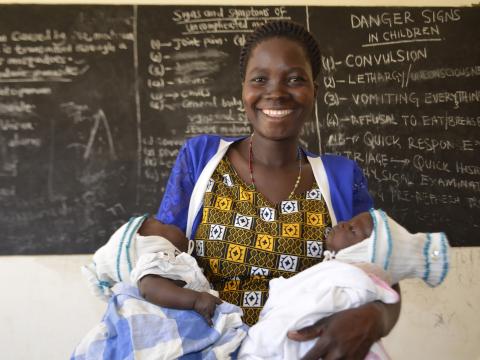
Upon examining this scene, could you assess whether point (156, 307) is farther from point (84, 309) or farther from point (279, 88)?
point (84, 309)

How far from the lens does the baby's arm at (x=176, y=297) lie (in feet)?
3.94

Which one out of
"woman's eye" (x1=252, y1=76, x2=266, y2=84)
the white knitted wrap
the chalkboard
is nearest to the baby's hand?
the white knitted wrap

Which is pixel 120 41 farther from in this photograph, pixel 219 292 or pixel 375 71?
pixel 219 292

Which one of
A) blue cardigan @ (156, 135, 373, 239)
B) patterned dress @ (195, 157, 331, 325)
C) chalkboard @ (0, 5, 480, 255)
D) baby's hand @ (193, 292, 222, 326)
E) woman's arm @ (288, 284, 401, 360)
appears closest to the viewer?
woman's arm @ (288, 284, 401, 360)

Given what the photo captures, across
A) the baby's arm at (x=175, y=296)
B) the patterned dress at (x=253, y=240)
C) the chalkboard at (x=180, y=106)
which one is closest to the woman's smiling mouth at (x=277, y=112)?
the patterned dress at (x=253, y=240)

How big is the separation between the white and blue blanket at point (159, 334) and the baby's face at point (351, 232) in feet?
1.11

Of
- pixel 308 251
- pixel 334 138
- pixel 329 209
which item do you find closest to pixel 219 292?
pixel 308 251

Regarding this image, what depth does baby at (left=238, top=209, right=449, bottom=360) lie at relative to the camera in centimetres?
→ 108

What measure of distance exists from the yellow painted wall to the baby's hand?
1.87 meters

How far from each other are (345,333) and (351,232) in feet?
1.05

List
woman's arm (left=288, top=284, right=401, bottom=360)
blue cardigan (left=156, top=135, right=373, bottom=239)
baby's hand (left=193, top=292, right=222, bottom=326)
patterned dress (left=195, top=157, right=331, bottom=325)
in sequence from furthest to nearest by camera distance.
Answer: blue cardigan (left=156, top=135, right=373, bottom=239) → patterned dress (left=195, top=157, right=331, bottom=325) → baby's hand (left=193, top=292, right=222, bottom=326) → woman's arm (left=288, top=284, right=401, bottom=360)

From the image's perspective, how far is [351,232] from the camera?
50.9 inches

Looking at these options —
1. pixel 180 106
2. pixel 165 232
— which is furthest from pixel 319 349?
pixel 180 106

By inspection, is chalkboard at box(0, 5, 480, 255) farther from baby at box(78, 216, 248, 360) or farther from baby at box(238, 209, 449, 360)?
baby at box(238, 209, 449, 360)
